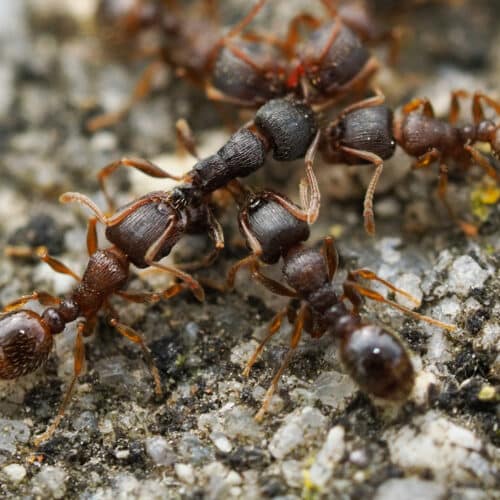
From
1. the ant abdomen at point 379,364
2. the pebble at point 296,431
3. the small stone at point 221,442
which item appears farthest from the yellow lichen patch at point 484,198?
the small stone at point 221,442

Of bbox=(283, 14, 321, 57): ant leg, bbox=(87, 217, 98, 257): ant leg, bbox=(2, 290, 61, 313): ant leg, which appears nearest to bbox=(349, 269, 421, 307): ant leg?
bbox=(87, 217, 98, 257): ant leg

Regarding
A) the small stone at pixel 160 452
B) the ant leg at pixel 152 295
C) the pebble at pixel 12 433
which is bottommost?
the small stone at pixel 160 452

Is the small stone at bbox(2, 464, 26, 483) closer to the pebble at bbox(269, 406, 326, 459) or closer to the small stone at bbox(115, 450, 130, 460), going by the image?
the small stone at bbox(115, 450, 130, 460)

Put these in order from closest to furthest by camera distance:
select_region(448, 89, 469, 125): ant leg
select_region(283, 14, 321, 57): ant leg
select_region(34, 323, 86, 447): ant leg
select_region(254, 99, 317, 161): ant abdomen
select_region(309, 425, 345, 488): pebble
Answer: select_region(309, 425, 345, 488): pebble
select_region(34, 323, 86, 447): ant leg
select_region(254, 99, 317, 161): ant abdomen
select_region(448, 89, 469, 125): ant leg
select_region(283, 14, 321, 57): ant leg

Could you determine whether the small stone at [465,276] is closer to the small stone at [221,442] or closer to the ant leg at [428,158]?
the ant leg at [428,158]

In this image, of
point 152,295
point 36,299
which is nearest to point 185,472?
point 152,295

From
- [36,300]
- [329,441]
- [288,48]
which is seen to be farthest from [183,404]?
[288,48]
